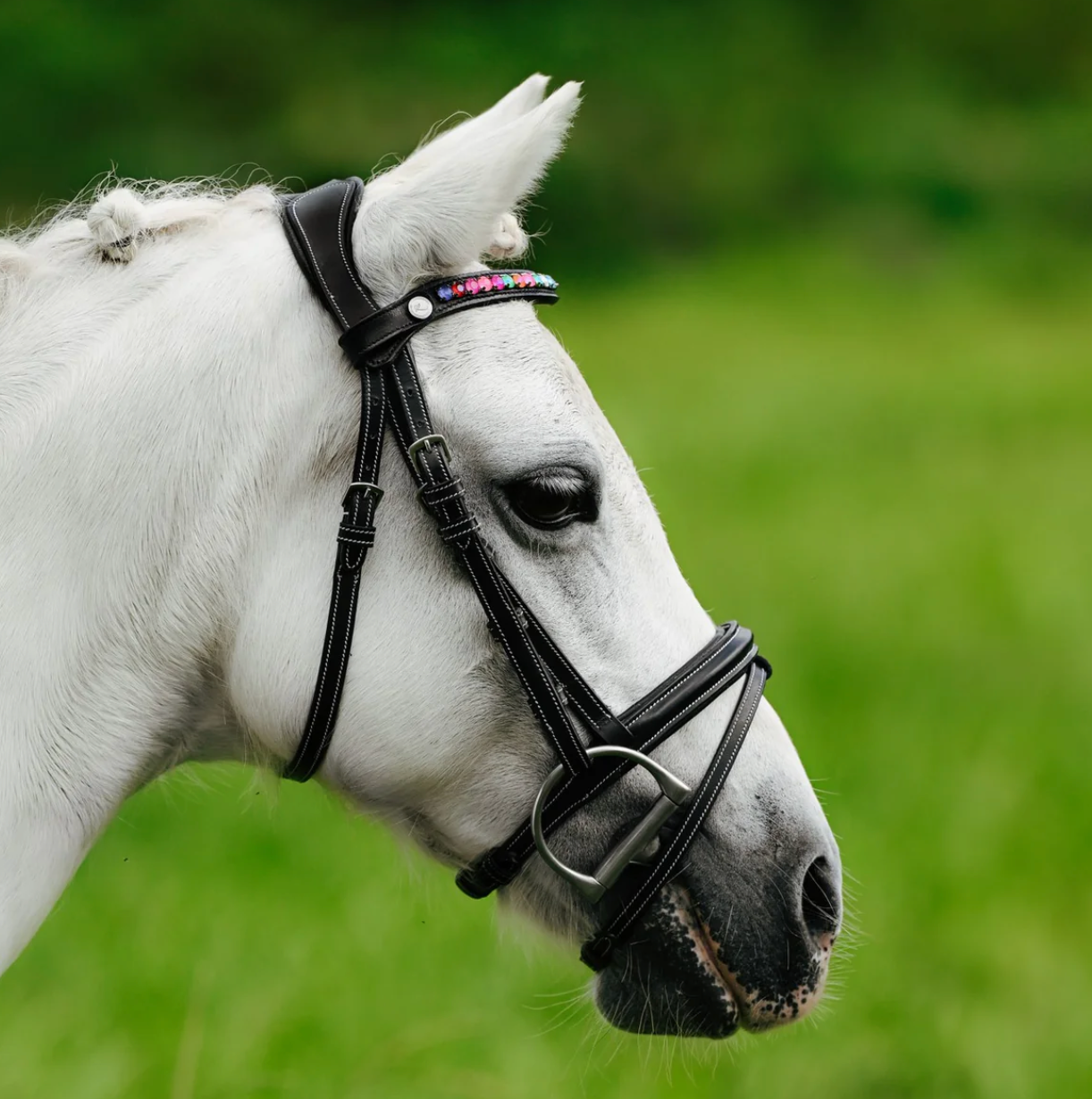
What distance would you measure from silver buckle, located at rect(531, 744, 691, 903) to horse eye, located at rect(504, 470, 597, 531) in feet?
1.19

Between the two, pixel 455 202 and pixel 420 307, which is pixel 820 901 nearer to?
pixel 420 307

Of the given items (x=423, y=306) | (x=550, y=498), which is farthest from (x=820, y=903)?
(x=423, y=306)

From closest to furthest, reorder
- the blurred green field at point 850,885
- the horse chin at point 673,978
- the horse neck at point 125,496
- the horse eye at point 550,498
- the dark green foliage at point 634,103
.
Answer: the horse neck at point 125,496, the horse eye at point 550,498, the horse chin at point 673,978, the blurred green field at point 850,885, the dark green foliage at point 634,103

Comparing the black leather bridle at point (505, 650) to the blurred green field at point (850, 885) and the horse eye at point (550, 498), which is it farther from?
the blurred green field at point (850, 885)

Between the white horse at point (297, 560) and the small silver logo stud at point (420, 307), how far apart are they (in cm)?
4

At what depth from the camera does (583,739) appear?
206 cm

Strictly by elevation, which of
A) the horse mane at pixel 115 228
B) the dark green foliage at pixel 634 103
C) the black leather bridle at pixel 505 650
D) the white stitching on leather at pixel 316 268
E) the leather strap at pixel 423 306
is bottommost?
the dark green foliage at pixel 634 103

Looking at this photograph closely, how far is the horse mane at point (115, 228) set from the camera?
2033 mm

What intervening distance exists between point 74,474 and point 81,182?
16724mm

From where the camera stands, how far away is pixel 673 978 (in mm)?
2186

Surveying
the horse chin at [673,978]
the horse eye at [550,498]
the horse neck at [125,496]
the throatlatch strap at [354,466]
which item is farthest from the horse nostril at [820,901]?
the horse neck at [125,496]

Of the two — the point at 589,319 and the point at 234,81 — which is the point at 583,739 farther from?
the point at 234,81

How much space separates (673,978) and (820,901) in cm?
28

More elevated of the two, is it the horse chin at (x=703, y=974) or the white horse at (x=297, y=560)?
the white horse at (x=297, y=560)
